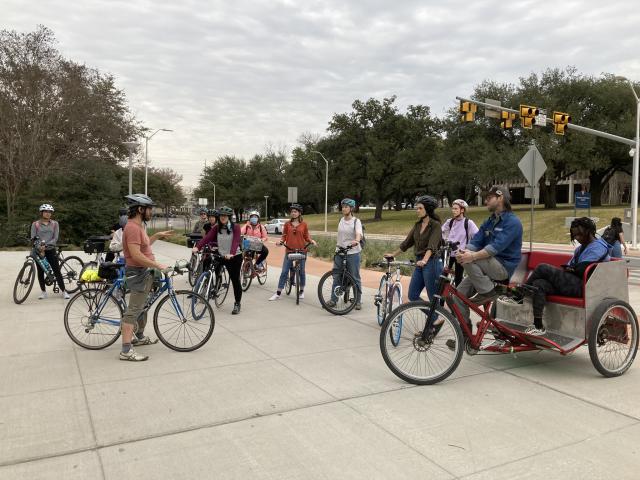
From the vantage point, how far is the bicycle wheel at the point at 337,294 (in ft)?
26.5

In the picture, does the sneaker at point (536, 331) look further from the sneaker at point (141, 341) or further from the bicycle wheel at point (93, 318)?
the bicycle wheel at point (93, 318)

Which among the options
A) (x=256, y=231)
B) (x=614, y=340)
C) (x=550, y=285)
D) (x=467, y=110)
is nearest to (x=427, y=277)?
(x=550, y=285)

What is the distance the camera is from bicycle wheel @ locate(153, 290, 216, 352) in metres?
5.85

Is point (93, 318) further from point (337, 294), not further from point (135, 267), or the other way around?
point (337, 294)

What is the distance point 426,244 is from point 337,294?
1953 mm

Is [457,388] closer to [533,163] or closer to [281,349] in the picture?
[281,349]

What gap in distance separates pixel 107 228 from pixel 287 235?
19.0 metres

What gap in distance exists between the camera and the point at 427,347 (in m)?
4.81

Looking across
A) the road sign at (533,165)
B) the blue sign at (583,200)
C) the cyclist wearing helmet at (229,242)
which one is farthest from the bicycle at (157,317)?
the blue sign at (583,200)

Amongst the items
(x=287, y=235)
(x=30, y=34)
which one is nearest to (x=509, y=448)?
(x=287, y=235)

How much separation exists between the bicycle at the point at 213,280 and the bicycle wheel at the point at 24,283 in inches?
116

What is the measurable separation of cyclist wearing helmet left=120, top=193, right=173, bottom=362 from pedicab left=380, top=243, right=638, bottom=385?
2.49 metres

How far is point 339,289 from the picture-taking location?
8062 millimetres

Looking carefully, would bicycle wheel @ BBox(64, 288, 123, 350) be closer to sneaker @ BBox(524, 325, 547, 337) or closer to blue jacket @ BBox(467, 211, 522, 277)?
blue jacket @ BBox(467, 211, 522, 277)
